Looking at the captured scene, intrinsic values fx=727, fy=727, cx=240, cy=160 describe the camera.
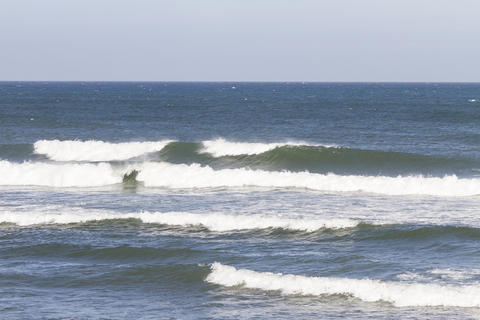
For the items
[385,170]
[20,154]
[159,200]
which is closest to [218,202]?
[159,200]

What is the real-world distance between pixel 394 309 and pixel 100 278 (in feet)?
23.9

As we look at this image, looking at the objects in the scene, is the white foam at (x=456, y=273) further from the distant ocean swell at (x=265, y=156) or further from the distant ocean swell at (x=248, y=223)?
the distant ocean swell at (x=265, y=156)

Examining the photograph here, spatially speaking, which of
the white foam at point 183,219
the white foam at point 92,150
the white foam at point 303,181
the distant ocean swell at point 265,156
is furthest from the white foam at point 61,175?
the white foam at point 183,219

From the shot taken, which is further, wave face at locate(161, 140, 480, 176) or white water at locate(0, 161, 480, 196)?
wave face at locate(161, 140, 480, 176)

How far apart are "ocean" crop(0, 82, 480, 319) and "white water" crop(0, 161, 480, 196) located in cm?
10

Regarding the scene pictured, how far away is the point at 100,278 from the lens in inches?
709

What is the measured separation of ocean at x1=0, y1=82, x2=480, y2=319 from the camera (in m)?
15.7

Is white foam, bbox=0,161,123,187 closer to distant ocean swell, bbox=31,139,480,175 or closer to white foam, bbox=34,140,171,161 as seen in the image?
distant ocean swell, bbox=31,139,480,175

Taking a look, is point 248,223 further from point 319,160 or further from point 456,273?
→ point 319,160

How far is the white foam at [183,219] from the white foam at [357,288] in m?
4.78

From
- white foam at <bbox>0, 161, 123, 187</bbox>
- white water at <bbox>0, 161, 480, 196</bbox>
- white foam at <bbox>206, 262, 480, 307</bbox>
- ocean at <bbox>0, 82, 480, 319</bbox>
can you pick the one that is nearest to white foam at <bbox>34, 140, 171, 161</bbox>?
ocean at <bbox>0, 82, 480, 319</bbox>

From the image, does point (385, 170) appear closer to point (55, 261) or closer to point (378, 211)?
point (378, 211)

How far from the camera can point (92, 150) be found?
4356 centimetres

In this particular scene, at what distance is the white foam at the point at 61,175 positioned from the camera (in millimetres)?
34531
